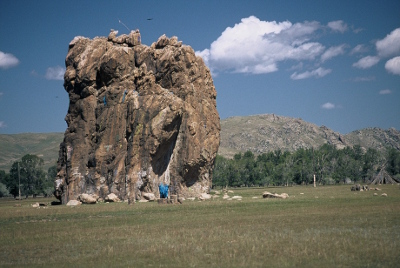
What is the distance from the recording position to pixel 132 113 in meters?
56.8

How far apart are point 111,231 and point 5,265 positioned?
859 centimetres

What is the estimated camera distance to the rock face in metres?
55.6

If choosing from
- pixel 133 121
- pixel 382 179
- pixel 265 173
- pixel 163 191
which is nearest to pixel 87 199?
pixel 163 191

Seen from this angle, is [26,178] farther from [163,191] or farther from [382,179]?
[382,179]

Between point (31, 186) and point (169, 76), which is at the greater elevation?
point (169, 76)

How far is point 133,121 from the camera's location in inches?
2223

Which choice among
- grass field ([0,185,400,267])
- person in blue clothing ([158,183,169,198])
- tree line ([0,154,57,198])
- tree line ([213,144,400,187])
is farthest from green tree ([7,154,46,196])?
grass field ([0,185,400,267])

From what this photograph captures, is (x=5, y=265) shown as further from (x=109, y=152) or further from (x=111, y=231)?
(x=109, y=152)

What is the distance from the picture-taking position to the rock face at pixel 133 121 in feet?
182

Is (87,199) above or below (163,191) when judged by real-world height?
below

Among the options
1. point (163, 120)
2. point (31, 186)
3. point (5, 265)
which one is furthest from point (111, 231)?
point (31, 186)

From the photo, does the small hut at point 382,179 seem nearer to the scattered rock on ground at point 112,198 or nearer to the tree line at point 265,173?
the tree line at point 265,173

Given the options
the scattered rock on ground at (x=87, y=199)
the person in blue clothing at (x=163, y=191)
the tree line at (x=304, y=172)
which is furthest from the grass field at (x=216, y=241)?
the tree line at (x=304, y=172)

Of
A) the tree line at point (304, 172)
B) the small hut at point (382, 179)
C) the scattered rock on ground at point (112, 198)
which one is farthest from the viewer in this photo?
the tree line at point (304, 172)
